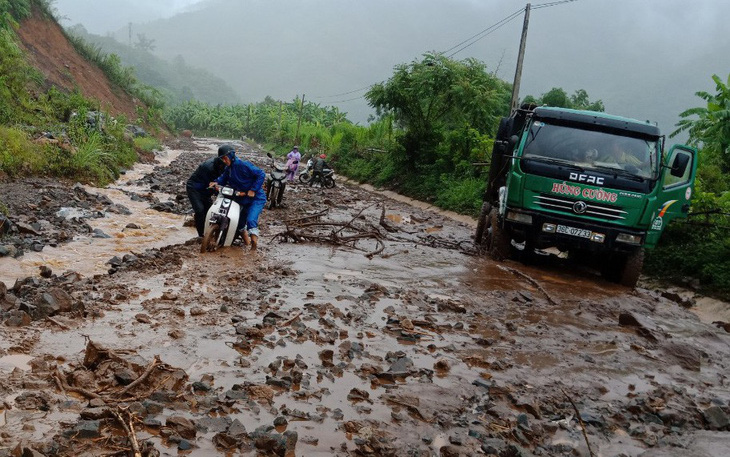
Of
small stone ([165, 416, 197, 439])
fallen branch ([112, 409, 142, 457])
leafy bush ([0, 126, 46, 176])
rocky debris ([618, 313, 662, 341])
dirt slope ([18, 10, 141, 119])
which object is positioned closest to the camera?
fallen branch ([112, 409, 142, 457])

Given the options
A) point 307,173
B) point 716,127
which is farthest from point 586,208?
point 307,173

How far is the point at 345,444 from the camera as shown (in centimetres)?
347

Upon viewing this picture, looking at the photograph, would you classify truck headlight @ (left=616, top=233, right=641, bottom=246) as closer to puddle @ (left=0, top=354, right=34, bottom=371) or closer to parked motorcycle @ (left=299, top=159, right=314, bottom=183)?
puddle @ (left=0, top=354, right=34, bottom=371)

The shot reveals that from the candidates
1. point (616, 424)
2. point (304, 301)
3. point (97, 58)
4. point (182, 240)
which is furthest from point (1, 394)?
point (97, 58)

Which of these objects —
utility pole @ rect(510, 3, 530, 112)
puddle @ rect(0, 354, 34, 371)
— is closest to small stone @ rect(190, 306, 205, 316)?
puddle @ rect(0, 354, 34, 371)

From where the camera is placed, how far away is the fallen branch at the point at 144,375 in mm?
3667

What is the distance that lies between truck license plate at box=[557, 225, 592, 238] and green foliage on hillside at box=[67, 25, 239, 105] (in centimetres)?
10174

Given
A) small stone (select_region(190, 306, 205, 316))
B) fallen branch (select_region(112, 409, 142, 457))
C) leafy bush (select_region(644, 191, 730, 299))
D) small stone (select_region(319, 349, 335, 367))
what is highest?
leafy bush (select_region(644, 191, 730, 299))

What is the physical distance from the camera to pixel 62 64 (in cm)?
3494

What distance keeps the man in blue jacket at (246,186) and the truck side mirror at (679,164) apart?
610 cm

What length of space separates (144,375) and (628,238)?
7510 millimetres

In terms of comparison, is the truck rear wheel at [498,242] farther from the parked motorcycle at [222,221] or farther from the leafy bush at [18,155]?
the leafy bush at [18,155]

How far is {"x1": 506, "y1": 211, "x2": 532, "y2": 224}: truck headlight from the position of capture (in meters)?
9.26

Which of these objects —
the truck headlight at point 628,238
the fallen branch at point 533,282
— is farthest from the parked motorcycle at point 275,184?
the truck headlight at point 628,238
